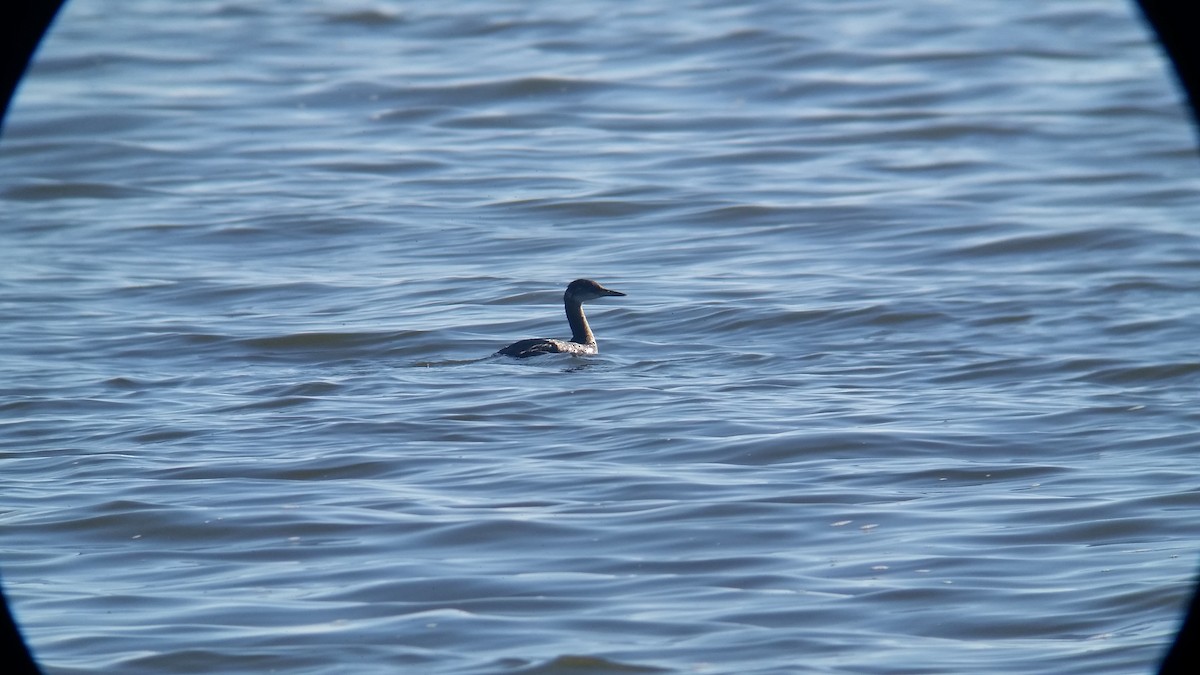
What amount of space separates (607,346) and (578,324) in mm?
558

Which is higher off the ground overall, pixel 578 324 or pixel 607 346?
pixel 578 324

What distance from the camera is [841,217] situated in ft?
52.6

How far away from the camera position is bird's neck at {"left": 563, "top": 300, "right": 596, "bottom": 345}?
39.0 feet

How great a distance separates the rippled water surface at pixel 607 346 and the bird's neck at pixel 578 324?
24.5 inches

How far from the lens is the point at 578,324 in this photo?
11891mm

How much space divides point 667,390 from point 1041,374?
257cm

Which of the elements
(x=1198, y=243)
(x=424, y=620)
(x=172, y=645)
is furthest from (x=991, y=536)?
(x=1198, y=243)

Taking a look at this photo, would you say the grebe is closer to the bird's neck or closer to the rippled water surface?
the bird's neck

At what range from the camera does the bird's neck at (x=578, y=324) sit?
11.9 metres

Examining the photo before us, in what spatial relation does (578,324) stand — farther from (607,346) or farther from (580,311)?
(607,346)

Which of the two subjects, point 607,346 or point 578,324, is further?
point 607,346

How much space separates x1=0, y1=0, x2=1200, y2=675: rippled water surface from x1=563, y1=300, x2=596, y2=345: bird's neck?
623 millimetres

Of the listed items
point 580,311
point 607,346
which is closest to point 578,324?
point 580,311

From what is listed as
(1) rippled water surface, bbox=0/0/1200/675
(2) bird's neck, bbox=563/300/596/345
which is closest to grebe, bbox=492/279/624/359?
(2) bird's neck, bbox=563/300/596/345
